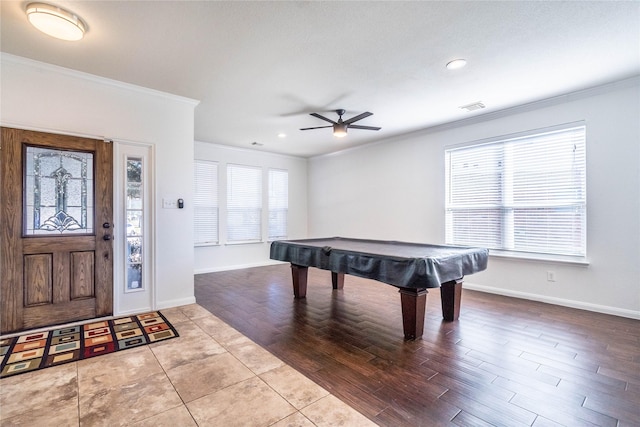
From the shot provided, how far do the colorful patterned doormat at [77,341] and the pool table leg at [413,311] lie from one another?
7.49 feet

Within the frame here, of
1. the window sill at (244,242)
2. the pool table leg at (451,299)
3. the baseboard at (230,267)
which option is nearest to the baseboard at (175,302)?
the baseboard at (230,267)

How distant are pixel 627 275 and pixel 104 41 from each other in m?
5.98

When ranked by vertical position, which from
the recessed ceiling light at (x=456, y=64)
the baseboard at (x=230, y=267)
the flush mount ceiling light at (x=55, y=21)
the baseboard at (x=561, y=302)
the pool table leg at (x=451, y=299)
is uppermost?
the recessed ceiling light at (x=456, y=64)

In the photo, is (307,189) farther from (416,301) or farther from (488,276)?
(416,301)

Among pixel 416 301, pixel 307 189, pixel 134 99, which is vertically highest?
pixel 134 99

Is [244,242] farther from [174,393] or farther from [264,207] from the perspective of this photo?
[174,393]

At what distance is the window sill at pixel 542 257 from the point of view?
3736 mm

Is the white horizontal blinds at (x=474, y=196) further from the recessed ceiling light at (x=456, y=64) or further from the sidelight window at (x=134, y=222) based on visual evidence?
the sidelight window at (x=134, y=222)

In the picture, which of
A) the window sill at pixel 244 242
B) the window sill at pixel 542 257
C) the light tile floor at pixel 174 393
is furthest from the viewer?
the window sill at pixel 244 242

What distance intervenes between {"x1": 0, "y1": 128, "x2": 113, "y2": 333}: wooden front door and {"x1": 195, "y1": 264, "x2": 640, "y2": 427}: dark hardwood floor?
134 centimetres

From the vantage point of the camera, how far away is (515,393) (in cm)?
197

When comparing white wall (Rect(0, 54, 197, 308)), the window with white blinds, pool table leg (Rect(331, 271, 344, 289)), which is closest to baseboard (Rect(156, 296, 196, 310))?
white wall (Rect(0, 54, 197, 308))

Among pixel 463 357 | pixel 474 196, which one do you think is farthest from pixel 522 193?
pixel 463 357

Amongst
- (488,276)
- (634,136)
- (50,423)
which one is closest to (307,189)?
(488,276)
